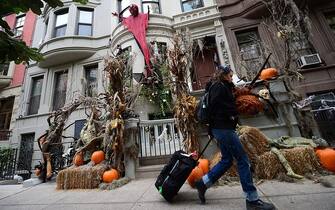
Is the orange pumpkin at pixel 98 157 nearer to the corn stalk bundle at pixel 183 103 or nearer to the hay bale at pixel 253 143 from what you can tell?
the corn stalk bundle at pixel 183 103

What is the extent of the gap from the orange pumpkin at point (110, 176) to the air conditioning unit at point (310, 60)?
29.7 ft

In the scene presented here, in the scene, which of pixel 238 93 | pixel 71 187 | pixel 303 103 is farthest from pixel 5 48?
pixel 303 103

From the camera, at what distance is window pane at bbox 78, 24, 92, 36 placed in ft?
39.9

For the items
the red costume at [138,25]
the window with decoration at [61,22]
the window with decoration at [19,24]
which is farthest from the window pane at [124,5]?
the window with decoration at [19,24]

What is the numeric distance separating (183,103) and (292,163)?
2325mm

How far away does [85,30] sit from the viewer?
12297 millimetres

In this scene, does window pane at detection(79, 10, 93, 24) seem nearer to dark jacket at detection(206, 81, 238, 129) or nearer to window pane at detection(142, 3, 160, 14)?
window pane at detection(142, 3, 160, 14)

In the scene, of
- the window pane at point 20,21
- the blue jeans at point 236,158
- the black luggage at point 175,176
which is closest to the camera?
the blue jeans at point 236,158

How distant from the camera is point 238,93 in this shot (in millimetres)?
4000

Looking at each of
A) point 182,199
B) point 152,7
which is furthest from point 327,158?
point 152,7

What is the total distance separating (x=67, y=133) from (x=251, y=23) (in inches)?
460

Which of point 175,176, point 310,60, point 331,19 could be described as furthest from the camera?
point 331,19

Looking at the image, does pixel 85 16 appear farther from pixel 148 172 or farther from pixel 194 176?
pixel 194 176

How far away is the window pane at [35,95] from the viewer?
11.7 meters
